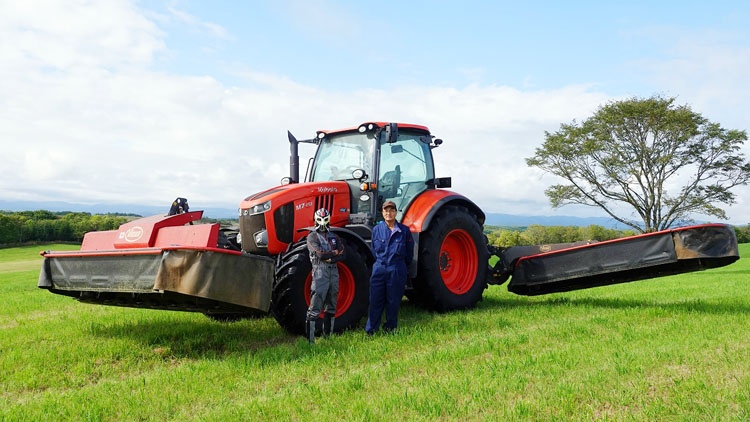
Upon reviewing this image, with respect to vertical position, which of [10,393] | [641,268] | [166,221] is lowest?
[10,393]

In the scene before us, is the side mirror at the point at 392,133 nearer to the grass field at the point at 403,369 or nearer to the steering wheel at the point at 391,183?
the steering wheel at the point at 391,183

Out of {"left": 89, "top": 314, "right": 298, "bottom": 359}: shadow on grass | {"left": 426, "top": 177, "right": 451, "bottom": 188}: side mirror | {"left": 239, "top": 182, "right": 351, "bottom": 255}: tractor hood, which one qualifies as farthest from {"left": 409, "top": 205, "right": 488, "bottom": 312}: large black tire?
{"left": 89, "top": 314, "right": 298, "bottom": 359}: shadow on grass

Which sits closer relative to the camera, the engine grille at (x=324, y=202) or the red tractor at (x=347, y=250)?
the red tractor at (x=347, y=250)

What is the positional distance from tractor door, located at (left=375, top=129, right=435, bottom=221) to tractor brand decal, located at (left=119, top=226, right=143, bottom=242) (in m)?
2.87

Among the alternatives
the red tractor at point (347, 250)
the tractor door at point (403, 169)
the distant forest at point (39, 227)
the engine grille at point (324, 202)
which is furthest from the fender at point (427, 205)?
the distant forest at point (39, 227)

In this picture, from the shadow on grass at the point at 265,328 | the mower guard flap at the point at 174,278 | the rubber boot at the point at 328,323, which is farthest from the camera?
Answer: the rubber boot at the point at 328,323

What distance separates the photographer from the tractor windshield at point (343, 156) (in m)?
7.59

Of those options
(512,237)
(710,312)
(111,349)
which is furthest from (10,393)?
(512,237)

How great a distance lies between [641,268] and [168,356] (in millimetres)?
6088

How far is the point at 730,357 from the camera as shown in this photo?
15.9ft

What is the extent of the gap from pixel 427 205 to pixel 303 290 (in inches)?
91.8

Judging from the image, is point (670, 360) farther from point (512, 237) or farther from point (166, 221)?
point (512, 237)

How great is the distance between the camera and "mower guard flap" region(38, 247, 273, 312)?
5.11m

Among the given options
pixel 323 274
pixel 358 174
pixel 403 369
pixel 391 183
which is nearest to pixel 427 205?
pixel 391 183
